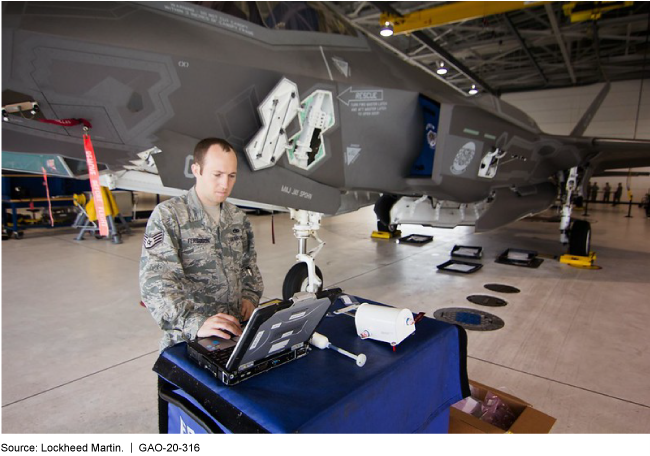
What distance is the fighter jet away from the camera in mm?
1990

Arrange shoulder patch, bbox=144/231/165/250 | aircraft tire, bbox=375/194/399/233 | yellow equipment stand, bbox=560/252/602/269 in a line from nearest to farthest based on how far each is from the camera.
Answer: shoulder patch, bbox=144/231/165/250, yellow equipment stand, bbox=560/252/602/269, aircraft tire, bbox=375/194/399/233

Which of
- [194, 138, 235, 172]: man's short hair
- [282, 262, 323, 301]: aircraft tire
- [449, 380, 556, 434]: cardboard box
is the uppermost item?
[194, 138, 235, 172]: man's short hair

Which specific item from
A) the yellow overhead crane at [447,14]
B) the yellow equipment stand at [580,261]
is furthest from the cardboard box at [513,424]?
the yellow overhead crane at [447,14]

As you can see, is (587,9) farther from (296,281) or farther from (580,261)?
(296,281)

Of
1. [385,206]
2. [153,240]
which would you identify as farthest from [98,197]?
[385,206]

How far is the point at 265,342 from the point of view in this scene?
51.5 inches

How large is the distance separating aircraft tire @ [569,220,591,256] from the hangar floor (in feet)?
1.48

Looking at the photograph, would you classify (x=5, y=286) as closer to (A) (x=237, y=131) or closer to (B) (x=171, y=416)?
(A) (x=237, y=131)

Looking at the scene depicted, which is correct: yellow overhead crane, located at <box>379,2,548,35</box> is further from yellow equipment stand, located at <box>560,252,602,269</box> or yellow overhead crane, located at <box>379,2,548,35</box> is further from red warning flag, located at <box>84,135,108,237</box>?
red warning flag, located at <box>84,135,108,237</box>

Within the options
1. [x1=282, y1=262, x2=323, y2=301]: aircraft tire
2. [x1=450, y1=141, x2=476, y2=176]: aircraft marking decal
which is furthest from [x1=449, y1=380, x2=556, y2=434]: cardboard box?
[x1=450, y1=141, x2=476, y2=176]: aircraft marking decal

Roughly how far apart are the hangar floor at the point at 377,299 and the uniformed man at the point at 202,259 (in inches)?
43.3

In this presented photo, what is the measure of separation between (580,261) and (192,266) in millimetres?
6931

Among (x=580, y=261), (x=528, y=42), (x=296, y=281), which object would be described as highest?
(x=528, y=42)

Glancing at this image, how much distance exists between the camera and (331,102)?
122 inches
